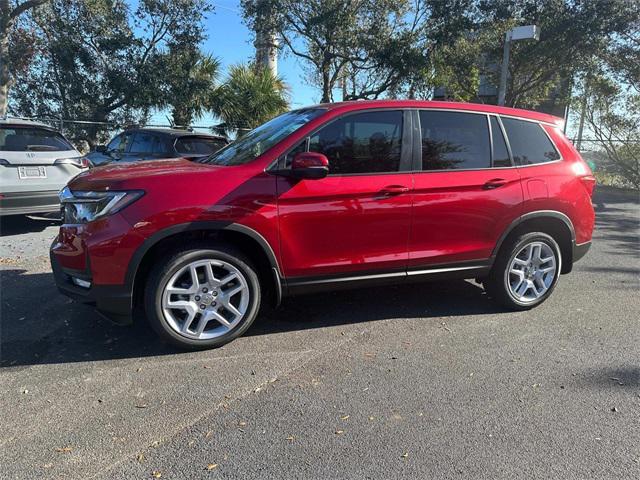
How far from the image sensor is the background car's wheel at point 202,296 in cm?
351

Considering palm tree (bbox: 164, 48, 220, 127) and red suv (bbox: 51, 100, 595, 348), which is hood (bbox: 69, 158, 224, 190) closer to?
red suv (bbox: 51, 100, 595, 348)

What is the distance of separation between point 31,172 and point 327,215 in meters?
5.12

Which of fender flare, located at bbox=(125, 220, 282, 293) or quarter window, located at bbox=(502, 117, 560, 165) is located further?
quarter window, located at bbox=(502, 117, 560, 165)

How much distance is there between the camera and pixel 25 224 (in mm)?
7945

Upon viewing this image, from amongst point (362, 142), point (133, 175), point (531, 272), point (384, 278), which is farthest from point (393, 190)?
point (133, 175)

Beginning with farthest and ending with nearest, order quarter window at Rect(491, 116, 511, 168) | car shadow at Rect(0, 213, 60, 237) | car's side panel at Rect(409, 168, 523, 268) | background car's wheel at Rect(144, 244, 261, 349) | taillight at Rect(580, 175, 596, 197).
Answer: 1. car shadow at Rect(0, 213, 60, 237)
2. taillight at Rect(580, 175, 596, 197)
3. quarter window at Rect(491, 116, 511, 168)
4. car's side panel at Rect(409, 168, 523, 268)
5. background car's wheel at Rect(144, 244, 261, 349)

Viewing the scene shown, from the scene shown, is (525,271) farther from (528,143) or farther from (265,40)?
(265,40)

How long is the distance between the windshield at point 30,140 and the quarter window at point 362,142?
506 centimetres

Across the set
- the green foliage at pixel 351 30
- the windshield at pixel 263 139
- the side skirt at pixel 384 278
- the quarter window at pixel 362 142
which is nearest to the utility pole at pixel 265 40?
A: the green foliage at pixel 351 30

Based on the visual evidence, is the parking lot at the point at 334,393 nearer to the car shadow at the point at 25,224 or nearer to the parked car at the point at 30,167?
the parked car at the point at 30,167

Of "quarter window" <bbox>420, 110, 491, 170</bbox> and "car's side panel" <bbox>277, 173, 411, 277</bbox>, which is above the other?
"quarter window" <bbox>420, 110, 491, 170</bbox>

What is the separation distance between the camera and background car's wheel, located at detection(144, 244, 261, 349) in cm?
351

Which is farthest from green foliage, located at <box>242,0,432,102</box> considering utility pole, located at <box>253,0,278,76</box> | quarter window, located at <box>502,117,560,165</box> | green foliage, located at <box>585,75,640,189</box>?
quarter window, located at <box>502,117,560,165</box>

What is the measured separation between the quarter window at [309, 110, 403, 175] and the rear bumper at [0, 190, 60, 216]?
192 inches
